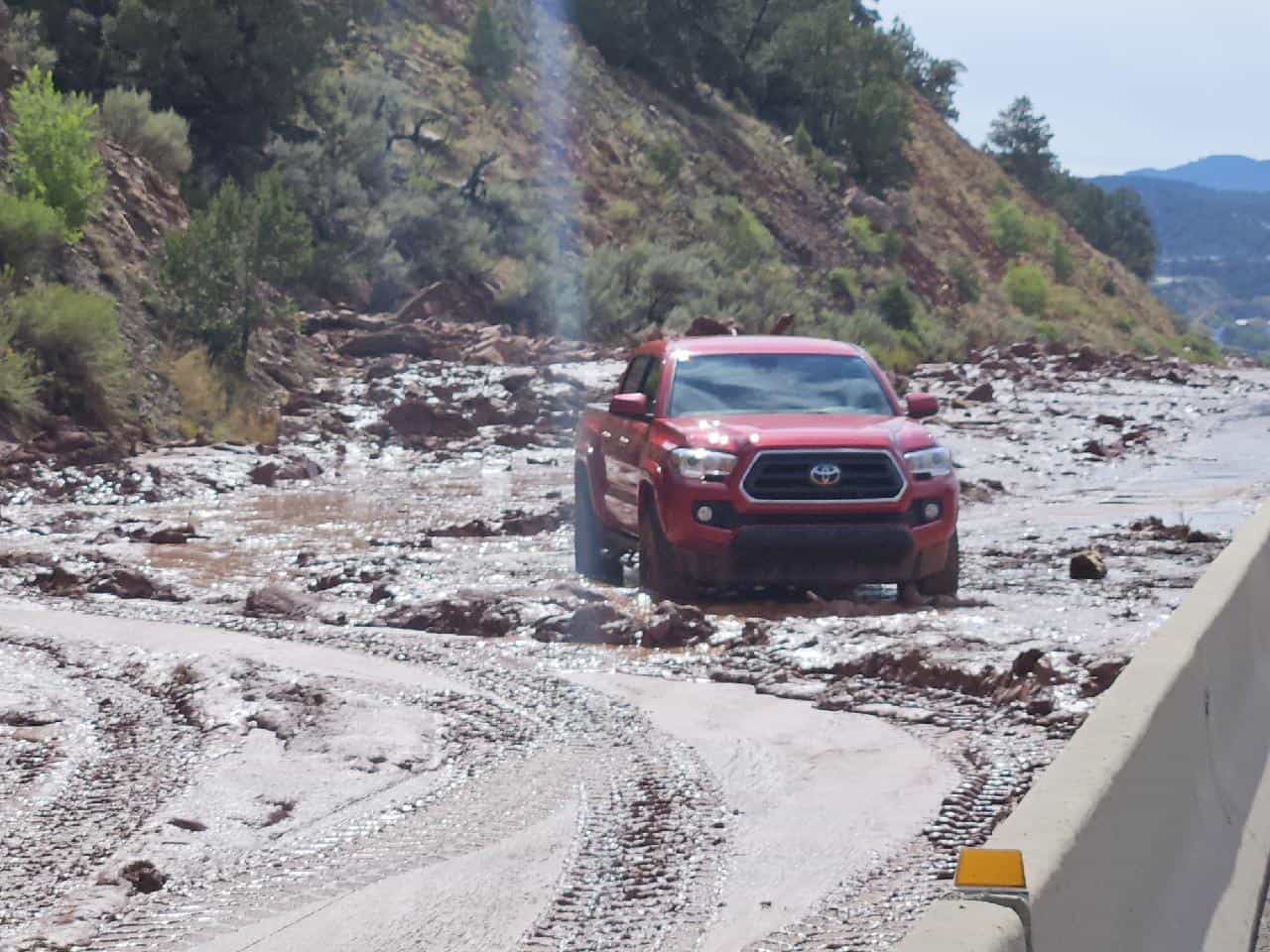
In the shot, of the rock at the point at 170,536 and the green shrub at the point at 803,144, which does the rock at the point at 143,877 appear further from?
the green shrub at the point at 803,144

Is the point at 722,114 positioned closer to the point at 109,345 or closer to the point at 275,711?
the point at 109,345

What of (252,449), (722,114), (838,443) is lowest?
(252,449)

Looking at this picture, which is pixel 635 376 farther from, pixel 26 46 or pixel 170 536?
pixel 26 46

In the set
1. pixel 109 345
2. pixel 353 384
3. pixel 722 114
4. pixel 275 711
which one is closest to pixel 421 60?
pixel 722 114

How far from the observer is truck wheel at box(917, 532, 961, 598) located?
12570 mm

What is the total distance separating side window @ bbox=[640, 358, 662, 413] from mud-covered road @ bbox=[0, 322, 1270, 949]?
4.92ft

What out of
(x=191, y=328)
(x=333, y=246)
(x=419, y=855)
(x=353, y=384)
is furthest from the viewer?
(x=333, y=246)

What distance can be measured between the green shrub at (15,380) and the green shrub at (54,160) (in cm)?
405

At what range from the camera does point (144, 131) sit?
108 feet

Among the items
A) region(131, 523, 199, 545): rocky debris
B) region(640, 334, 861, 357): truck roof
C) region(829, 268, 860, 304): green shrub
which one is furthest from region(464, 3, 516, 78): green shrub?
region(640, 334, 861, 357): truck roof

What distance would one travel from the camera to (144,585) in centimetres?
1358

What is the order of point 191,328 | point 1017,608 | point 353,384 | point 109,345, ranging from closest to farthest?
point 1017,608
point 109,345
point 191,328
point 353,384

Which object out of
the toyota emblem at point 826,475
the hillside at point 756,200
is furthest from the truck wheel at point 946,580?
the hillside at point 756,200

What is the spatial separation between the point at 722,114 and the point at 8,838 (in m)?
67.6
